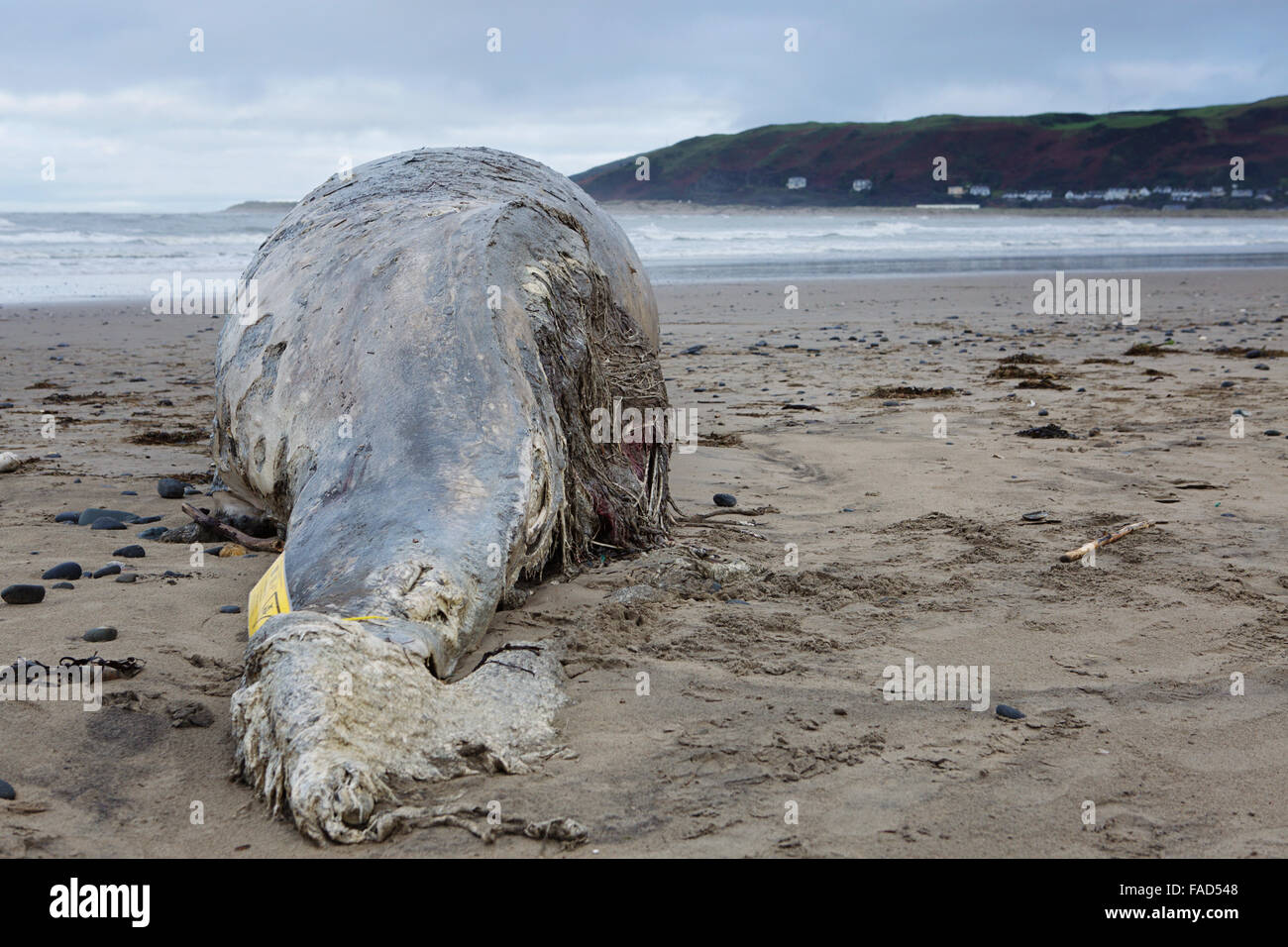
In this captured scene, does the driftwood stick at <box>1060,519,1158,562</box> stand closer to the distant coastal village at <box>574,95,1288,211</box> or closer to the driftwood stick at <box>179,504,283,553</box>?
the driftwood stick at <box>179,504,283,553</box>

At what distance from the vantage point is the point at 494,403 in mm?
3168

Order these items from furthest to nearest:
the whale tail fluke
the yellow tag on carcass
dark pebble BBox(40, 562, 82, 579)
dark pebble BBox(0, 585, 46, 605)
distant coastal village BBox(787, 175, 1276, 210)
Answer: distant coastal village BBox(787, 175, 1276, 210) → dark pebble BBox(40, 562, 82, 579) → dark pebble BBox(0, 585, 46, 605) → the yellow tag on carcass → the whale tail fluke

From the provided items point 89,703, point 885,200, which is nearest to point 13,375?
point 89,703

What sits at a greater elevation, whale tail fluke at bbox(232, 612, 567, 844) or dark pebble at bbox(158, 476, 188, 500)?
dark pebble at bbox(158, 476, 188, 500)

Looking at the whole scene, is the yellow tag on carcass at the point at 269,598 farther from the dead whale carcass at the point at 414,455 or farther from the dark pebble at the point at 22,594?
the dark pebble at the point at 22,594

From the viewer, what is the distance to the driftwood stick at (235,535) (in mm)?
3941

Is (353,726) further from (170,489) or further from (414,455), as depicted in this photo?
(170,489)

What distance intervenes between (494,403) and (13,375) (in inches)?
302

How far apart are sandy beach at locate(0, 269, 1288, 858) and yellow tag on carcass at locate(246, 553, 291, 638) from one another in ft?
0.65

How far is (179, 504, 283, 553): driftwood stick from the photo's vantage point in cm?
394

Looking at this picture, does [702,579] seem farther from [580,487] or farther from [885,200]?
[885,200]

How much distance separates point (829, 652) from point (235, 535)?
2312 millimetres

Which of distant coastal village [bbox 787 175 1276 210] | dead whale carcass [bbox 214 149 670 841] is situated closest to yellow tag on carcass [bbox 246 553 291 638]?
dead whale carcass [bbox 214 149 670 841]

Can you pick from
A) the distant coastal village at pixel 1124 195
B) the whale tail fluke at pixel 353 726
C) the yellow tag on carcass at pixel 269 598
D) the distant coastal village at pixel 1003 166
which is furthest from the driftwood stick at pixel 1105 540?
the distant coastal village at pixel 1124 195
